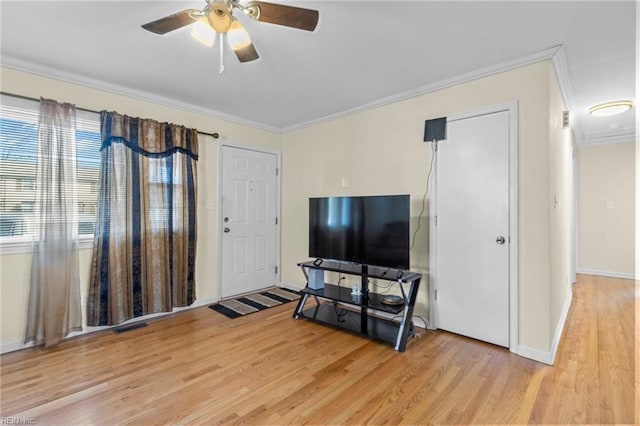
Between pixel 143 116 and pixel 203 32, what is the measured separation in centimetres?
186

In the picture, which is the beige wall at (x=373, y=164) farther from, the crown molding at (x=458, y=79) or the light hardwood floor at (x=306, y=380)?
the light hardwood floor at (x=306, y=380)

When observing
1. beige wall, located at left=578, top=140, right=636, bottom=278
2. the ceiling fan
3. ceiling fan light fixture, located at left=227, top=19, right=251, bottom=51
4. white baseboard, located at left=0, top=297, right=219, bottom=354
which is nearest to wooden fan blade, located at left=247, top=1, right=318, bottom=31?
the ceiling fan

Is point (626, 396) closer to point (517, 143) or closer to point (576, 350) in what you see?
point (576, 350)

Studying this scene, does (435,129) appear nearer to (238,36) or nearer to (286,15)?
(286,15)

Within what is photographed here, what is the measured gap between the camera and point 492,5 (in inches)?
71.9

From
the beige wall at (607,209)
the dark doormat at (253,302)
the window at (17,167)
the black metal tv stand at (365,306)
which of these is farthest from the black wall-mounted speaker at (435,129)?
the beige wall at (607,209)

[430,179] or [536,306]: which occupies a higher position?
[430,179]

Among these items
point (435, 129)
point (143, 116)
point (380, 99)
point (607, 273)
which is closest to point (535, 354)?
point (435, 129)

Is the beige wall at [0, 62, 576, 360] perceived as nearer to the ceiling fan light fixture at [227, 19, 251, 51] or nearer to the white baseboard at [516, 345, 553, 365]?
the white baseboard at [516, 345, 553, 365]

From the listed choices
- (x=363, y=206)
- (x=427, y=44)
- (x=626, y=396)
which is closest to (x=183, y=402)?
(x=363, y=206)

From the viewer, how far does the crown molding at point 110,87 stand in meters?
2.50

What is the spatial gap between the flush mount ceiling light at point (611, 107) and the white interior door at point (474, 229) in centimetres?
192

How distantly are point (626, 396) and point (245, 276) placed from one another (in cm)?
372

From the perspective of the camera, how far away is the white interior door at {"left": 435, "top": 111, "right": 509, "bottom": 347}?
2537mm
